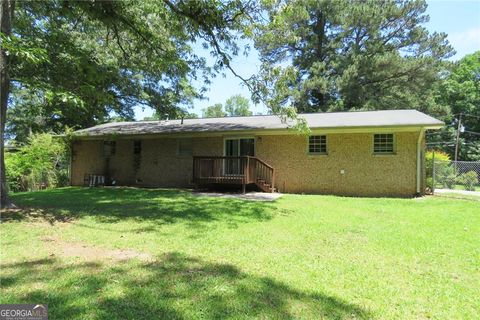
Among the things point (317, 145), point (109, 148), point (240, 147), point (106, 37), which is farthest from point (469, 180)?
point (109, 148)

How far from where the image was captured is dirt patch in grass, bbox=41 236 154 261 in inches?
182

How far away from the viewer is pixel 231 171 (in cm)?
1363

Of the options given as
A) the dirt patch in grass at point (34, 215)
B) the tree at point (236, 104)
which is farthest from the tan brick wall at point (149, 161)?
the tree at point (236, 104)

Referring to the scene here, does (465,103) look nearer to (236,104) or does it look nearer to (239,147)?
(239,147)

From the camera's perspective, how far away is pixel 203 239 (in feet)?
18.9

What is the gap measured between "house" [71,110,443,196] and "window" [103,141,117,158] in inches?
30.4

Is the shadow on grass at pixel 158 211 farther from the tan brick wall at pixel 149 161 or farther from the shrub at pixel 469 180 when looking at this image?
the shrub at pixel 469 180

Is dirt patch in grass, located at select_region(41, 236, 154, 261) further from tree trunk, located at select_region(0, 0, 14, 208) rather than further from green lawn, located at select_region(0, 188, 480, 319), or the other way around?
tree trunk, located at select_region(0, 0, 14, 208)

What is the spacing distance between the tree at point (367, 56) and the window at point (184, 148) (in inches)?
414

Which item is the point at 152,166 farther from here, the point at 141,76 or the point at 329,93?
the point at 329,93

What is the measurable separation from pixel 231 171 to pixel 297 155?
2887mm

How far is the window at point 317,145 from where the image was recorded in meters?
13.7

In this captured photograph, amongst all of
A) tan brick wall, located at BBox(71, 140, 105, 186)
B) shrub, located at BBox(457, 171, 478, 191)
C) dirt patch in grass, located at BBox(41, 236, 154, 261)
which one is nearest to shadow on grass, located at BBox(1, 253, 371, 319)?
dirt patch in grass, located at BBox(41, 236, 154, 261)

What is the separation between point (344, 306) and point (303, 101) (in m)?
25.0
